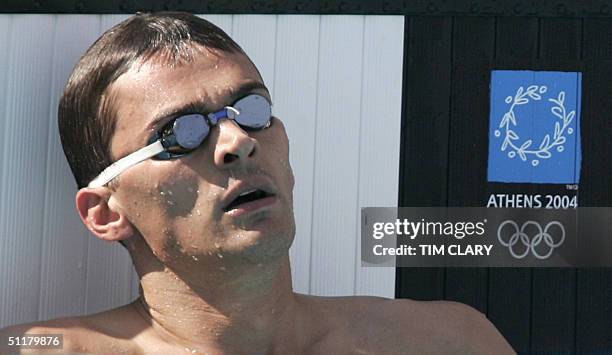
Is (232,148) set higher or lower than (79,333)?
higher

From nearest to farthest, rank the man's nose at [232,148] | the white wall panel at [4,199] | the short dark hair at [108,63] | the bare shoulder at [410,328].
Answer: the man's nose at [232,148] → the short dark hair at [108,63] → the bare shoulder at [410,328] → the white wall panel at [4,199]

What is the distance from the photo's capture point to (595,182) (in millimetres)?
3205

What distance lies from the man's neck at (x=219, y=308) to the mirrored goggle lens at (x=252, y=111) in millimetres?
354

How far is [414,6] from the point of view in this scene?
128 inches

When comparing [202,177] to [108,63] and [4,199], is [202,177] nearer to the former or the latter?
[108,63]

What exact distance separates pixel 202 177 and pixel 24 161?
87 cm

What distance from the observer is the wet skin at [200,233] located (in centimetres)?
254

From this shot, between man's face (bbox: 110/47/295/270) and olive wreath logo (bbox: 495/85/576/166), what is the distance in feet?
2.84

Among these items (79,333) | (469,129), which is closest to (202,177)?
(79,333)

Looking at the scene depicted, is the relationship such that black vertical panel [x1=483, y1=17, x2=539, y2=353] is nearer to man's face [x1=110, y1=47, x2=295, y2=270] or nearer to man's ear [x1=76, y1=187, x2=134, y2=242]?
man's face [x1=110, y1=47, x2=295, y2=270]

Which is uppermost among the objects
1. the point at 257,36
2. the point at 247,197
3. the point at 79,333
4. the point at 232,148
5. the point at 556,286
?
the point at 257,36

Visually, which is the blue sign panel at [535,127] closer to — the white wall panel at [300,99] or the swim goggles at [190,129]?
the white wall panel at [300,99]

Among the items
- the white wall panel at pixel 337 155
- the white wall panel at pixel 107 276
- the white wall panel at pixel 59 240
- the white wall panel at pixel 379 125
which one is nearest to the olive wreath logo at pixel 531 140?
the white wall panel at pixel 379 125

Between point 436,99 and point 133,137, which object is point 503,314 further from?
point 133,137
